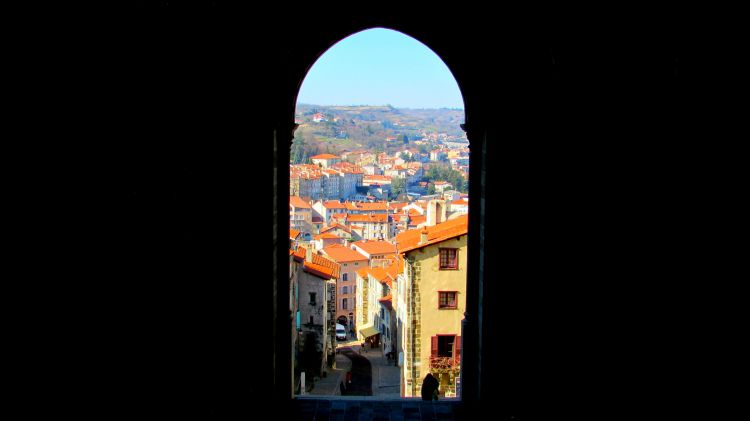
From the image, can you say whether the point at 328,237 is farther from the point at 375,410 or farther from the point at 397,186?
the point at 397,186

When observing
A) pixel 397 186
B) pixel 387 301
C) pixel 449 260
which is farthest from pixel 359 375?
pixel 397 186

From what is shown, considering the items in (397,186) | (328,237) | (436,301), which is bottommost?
(436,301)

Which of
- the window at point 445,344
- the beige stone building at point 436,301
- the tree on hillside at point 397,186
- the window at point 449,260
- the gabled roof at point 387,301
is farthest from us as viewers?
the tree on hillside at point 397,186

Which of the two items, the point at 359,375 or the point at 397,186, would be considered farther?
the point at 397,186

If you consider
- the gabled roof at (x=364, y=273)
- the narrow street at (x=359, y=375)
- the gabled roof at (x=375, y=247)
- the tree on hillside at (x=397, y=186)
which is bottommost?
the narrow street at (x=359, y=375)

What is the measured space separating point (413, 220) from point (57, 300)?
114 meters

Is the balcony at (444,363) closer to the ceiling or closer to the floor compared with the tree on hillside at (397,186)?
closer to the floor

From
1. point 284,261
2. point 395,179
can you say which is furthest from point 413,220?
point 284,261

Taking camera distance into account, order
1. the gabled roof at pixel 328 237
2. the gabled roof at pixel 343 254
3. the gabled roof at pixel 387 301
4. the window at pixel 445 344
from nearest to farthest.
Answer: the window at pixel 445 344, the gabled roof at pixel 387 301, the gabled roof at pixel 343 254, the gabled roof at pixel 328 237

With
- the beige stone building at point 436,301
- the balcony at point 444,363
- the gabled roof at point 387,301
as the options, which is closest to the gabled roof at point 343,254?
the gabled roof at point 387,301

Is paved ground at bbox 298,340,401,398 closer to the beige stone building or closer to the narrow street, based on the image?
the narrow street

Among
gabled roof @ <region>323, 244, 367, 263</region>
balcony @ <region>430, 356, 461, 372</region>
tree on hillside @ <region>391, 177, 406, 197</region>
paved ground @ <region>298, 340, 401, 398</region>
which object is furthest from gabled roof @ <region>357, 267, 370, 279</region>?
tree on hillside @ <region>391, 177, 406, 197</region>

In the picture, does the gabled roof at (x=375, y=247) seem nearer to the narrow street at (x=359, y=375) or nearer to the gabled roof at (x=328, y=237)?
the gabled roof at (x=328, y=237)

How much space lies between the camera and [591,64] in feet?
22.9
